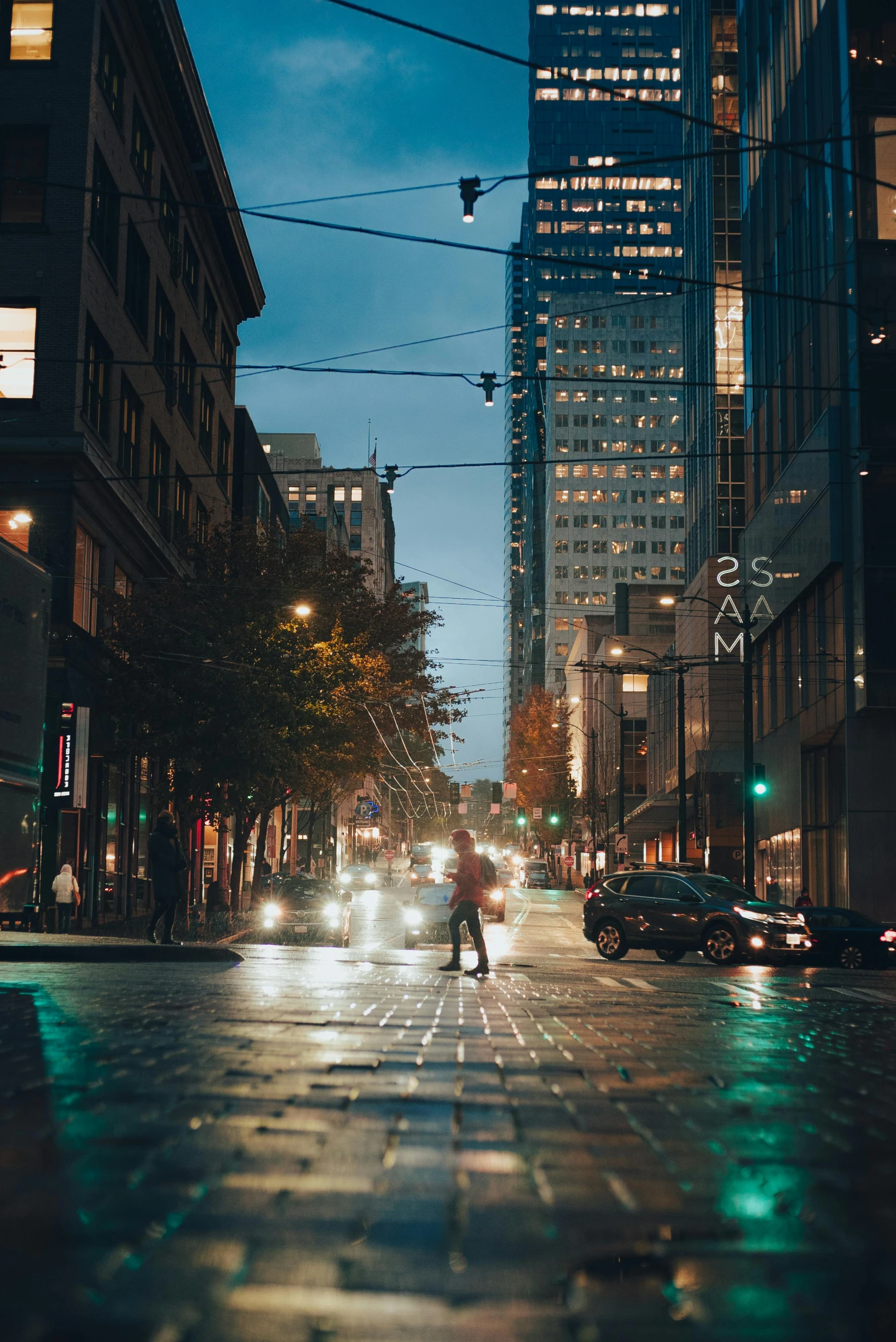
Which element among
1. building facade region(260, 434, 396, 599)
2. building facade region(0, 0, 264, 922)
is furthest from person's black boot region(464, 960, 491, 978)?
building facade region(260, 434, 396, 599)

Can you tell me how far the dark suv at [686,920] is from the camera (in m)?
26.2

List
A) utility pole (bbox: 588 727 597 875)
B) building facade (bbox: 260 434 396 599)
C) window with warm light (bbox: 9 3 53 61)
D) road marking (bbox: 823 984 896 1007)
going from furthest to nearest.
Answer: building facade (bbox: 260 434 396 599) → utility pole (bbox: 588 727 597 875) → window with warm light (bbox: 9 3 53 61) → road marking (bbox: 823 984 896 1007)

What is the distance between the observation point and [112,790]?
127 ft

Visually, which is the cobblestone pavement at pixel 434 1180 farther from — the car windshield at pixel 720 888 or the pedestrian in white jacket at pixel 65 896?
the pedestrian in white jacket at pixel 65 896

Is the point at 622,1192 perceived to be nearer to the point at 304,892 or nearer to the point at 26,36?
the point at 304,892

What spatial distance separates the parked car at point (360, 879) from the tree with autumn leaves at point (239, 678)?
144 ft

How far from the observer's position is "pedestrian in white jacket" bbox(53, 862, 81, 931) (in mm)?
30781

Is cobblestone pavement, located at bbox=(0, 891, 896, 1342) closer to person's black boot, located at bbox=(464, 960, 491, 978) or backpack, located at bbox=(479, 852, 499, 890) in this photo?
person's black boot, located at bbox=(464, 960, 491, 978)

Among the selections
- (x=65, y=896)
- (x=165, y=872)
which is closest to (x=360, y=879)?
(x=65, y=896)

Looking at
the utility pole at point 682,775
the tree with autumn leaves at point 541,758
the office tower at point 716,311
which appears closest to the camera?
the utility pole at point 682,775

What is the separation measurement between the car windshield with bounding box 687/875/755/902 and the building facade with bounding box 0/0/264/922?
13.3 meters

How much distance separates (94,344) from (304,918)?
15413mm

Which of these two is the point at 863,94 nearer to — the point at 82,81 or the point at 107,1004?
the point at 82,81

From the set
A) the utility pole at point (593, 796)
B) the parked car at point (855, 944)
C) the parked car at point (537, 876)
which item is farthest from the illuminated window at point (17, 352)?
the parked car at point (537, 876)
